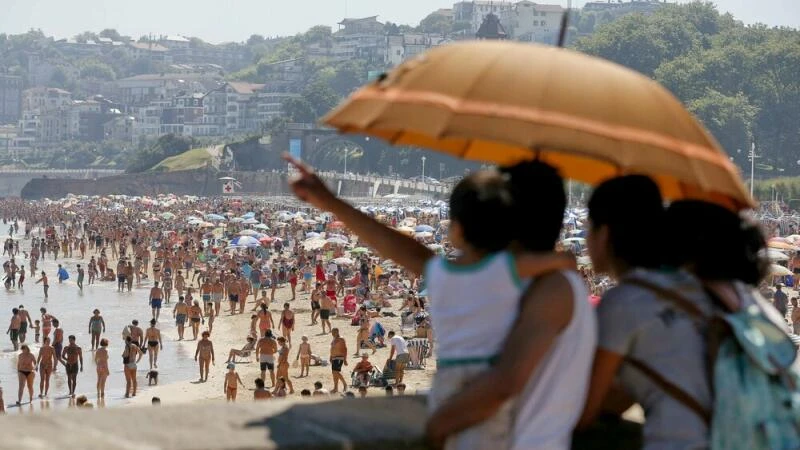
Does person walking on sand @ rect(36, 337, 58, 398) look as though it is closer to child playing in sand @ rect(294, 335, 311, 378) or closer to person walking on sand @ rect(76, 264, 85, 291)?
child playing in sand @ rect(294, 335, 311, 378)

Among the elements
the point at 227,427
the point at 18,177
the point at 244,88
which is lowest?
the point at 18,177

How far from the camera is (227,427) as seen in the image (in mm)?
2465

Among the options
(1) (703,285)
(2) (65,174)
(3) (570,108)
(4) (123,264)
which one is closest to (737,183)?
(1) (703,285)

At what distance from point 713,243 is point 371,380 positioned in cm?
1455

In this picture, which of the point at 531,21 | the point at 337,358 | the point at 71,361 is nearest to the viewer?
the point at 337,358

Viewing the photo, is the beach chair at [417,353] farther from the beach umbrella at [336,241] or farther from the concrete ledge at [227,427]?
the beach umbrella at [336,241]

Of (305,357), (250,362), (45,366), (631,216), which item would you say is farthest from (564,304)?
(250,362)

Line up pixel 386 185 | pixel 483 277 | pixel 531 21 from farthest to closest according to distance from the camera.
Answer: pixel 531 21 < pixel 386 185 < pixel 483 277

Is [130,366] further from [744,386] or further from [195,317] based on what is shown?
[744,386]

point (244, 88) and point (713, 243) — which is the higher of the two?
point (244, 88)

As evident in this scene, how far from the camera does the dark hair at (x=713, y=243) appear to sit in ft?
9.26

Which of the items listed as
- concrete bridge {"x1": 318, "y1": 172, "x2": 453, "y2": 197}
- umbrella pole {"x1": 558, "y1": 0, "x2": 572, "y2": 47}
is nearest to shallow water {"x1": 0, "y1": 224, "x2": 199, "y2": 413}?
umbrella pole {"x1": 558, "y1": 0, "x2": 572, "y2": 47}

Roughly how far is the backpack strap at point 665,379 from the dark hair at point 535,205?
9.7 inches

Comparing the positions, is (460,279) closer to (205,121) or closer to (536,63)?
(536,63)
